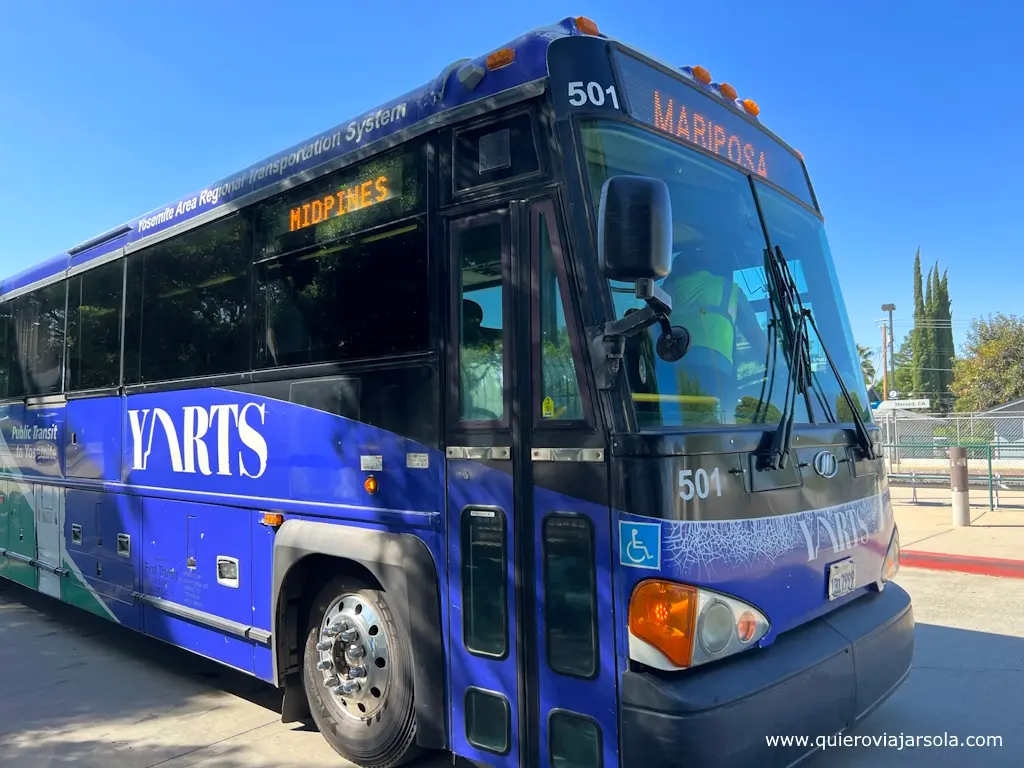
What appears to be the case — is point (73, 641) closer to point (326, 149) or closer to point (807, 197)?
point (326, 149)

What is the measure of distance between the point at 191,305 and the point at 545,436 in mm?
3333

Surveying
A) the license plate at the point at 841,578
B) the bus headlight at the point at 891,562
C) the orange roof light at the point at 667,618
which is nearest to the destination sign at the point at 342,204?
the orange roof light at the point at 667,618

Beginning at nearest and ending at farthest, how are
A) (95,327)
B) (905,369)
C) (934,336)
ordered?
(95,327)
(934,336)
(905,369)

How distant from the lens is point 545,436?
313 centimetres

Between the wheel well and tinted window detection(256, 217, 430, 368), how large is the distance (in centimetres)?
115

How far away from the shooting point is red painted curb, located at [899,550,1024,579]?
879 centimetres

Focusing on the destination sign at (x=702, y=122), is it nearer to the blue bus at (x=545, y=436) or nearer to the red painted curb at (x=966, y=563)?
the blue bus at (x=545, y=436)

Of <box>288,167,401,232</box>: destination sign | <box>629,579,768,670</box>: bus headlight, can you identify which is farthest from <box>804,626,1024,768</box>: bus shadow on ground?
<box>288,167,401,232</box>: destination sign

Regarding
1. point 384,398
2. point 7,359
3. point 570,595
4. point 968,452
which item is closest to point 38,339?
point 7,359

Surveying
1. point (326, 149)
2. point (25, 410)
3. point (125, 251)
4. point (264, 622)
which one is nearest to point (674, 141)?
point (326, 149)

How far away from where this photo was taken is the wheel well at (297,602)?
14.0ft

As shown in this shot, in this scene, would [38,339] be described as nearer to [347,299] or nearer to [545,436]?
[347,299]

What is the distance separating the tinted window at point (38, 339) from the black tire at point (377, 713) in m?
4.42

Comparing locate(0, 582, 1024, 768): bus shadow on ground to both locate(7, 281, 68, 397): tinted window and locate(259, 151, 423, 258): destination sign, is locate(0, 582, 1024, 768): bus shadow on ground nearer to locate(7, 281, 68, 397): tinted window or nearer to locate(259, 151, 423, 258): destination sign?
locate(7, 281, 68, 397): tinted window
